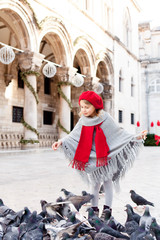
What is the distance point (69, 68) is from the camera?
15.2m

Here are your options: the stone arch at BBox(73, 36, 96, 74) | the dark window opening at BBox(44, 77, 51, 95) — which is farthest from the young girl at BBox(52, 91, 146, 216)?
the dark window opening at BBox(44, 77, 51, 95)

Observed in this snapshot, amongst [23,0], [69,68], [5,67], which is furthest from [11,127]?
[23,0]

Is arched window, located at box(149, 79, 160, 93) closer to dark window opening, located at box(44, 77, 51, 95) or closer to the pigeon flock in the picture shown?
dark window opening, located at box(44, 77, 51, 95)

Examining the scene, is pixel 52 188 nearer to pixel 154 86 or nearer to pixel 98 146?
pixel 98 146

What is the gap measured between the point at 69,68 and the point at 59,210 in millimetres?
13050

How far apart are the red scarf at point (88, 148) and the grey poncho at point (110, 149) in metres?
0.05

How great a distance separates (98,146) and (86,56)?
15.1 metres

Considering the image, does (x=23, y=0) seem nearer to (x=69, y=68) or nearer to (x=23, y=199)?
(x=69, y=68)

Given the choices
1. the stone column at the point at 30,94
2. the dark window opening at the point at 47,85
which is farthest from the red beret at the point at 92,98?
the dark window opening at the point at 47,85

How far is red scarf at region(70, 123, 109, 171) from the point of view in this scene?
2955 mm

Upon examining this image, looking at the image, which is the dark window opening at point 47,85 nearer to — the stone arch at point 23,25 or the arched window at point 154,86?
the stone arch at point 23,25

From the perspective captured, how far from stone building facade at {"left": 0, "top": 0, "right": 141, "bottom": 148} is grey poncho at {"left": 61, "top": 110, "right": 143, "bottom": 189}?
9440 mm

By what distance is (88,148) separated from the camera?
3021 millimetres

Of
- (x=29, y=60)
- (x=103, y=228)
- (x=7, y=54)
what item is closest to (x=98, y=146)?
(x=103, y=228)
